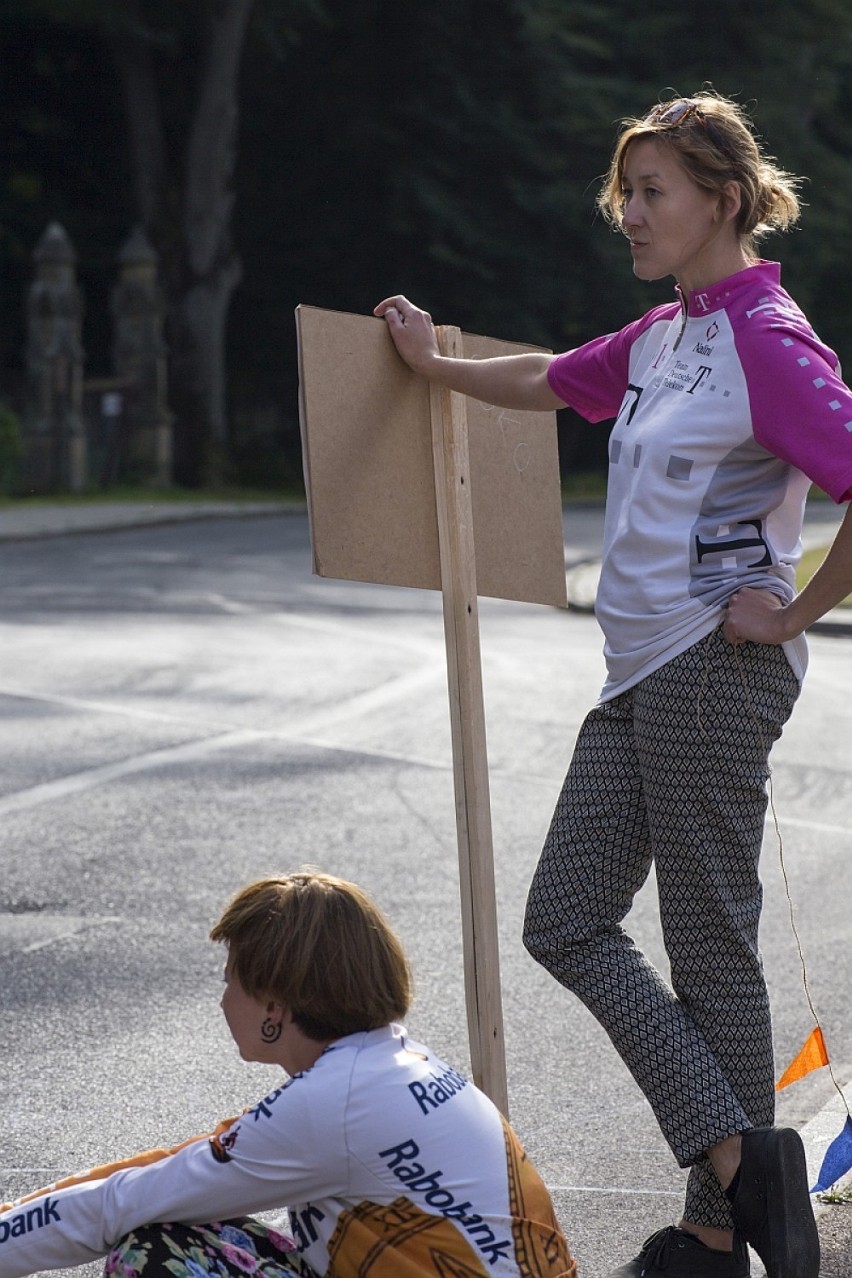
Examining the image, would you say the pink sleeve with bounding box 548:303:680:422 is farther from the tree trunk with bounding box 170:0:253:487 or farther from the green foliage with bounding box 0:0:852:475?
the green foliage with bounding box 0:0:852:475

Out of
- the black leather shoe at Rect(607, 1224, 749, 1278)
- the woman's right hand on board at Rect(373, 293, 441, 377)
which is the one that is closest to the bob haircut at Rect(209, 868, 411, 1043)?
the black leather shoe at Rect(607, 1224, 749, 1278)

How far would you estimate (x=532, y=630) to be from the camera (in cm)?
1513

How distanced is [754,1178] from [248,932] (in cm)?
109

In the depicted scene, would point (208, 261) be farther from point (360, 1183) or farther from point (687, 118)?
point (360, 1183)

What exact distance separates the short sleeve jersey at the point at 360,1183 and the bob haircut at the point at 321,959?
0.05m

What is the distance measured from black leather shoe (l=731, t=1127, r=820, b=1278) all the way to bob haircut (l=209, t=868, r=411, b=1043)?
0.87m

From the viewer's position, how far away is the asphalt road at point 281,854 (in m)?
4.34

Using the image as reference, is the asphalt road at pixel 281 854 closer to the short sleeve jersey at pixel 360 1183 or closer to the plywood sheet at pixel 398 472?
the short sleeve jersey at pixel 360 1183

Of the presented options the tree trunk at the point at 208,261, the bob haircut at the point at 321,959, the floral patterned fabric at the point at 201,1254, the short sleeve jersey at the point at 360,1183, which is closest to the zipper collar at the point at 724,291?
the bob haircut at the point at 321,959

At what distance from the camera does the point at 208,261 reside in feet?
117

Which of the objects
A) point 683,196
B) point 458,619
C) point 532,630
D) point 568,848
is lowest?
point 532,630

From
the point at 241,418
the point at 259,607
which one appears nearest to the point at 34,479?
the point at 241,418

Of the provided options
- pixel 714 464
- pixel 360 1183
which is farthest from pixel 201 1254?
pixel 714 464

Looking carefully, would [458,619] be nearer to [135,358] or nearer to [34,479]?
[34,479]
